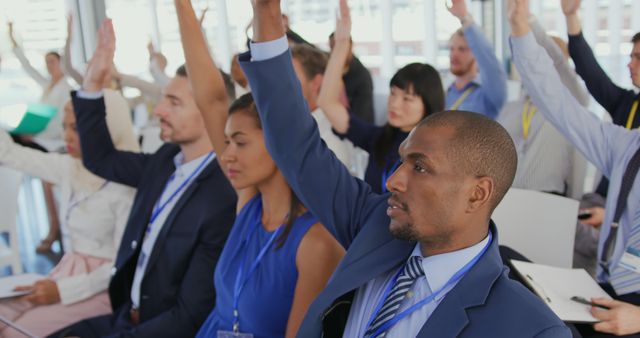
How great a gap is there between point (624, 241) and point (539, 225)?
0.45 m

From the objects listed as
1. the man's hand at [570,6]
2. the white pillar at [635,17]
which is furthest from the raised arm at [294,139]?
the white pillar at [635,17]

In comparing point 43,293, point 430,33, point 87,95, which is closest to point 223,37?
point 430,33

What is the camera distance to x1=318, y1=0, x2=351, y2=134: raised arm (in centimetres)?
277

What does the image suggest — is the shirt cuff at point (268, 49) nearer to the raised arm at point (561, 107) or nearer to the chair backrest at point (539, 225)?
the raised arm at point (561, 107)

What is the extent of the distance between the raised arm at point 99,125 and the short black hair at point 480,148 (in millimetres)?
1685

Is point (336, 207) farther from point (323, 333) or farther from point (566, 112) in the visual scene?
point (566, 112)

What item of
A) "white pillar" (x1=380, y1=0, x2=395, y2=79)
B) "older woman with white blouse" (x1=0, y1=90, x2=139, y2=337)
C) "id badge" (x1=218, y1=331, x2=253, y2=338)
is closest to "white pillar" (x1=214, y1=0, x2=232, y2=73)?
"white pillar" (x1=380, y1=0, x2=395, y2=79)

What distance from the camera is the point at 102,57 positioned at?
259cm

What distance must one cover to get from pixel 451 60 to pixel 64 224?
2587mm

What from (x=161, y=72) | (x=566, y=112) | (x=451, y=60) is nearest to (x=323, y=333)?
(x=566, y=112)

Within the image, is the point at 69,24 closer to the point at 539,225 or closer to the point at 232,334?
the point at 232,334

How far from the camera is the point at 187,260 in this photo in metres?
2.17

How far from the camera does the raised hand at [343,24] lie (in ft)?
8.87

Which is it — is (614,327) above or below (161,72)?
below
